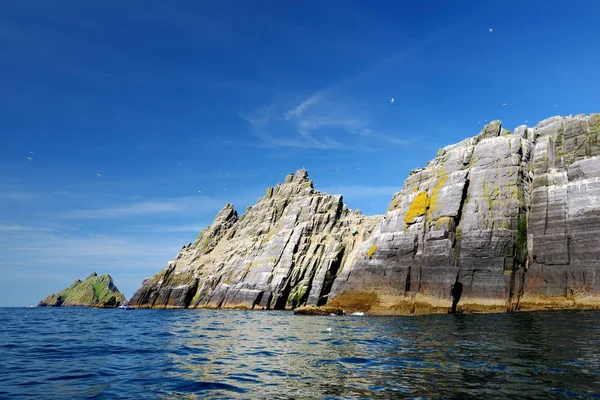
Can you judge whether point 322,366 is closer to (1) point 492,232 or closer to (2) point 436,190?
(1) point 492,232

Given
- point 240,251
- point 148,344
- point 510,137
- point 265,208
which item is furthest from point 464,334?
point 265,208

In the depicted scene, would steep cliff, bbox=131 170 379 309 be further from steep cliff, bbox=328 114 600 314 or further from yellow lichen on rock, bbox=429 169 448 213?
yellow lichen on rock, bbox=429 169 448 213

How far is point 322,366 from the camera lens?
17562 millimetres

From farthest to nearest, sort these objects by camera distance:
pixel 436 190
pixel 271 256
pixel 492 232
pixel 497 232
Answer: pixel 271 256
pixel 436 190
pixel 492 232
pixel 497 232

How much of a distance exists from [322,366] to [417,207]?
4664 centimetres

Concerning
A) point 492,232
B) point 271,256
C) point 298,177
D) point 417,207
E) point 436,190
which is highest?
point 298,177

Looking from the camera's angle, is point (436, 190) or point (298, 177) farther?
point (298, 177)

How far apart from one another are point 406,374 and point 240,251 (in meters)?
100

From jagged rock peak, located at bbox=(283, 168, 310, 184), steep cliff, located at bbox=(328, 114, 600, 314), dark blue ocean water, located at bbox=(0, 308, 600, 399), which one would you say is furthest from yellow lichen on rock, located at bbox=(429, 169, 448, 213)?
jagged rock peak, located at bbox=(283, 168, 310, 184)

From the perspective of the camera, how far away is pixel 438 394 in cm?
1219

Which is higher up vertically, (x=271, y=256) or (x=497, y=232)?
(x=497, y=232)

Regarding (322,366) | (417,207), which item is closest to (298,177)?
(417,207)

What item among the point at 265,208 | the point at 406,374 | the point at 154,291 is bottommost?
the point at 154,291

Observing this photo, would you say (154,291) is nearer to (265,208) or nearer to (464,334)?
(265,208)
